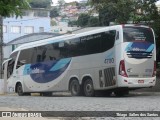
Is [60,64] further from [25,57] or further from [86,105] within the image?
[86,105]

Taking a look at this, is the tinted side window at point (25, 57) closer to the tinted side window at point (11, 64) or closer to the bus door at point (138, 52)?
the tinted side window at point (11, 64)

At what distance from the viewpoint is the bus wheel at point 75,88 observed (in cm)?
2306

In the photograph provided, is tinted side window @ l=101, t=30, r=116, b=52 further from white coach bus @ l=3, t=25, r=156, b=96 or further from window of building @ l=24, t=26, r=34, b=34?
window of building @ l=24, t=26, r=34, b=34

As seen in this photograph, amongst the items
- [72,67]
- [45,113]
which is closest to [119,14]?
[72,67]

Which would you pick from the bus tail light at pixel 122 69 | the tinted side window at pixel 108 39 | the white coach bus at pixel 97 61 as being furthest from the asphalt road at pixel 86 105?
the tinted side window at pixel 108 39

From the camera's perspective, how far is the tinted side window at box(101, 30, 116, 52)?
68.1 feet

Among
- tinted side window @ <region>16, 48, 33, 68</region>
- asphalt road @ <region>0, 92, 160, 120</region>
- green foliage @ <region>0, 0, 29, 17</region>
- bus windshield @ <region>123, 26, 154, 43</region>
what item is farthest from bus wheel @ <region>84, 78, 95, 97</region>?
green foliage @ <region>0, 0, 29, 17</region>

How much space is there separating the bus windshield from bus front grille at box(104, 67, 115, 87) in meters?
1.75

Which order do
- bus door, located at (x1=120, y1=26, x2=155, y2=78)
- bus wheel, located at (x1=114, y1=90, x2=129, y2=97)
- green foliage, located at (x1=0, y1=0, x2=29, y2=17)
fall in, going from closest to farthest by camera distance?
green foliage, located at (x1=0, y1=0, x2=29, y2=17) < bus door, located at (x1=120, y1=26, x2=155, y2=78) < bus wheel, located at (x1=114, y1=90, x2=129, y2=97)

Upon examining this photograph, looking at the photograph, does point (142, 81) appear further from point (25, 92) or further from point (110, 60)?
point (25, 92)

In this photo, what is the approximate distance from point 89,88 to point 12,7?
1091 centimetres

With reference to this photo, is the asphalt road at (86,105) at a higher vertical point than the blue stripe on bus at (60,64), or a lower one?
lower

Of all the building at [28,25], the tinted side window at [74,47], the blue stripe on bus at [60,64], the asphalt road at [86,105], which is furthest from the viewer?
the building at [28,25]

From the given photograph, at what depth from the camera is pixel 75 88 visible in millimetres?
23391
